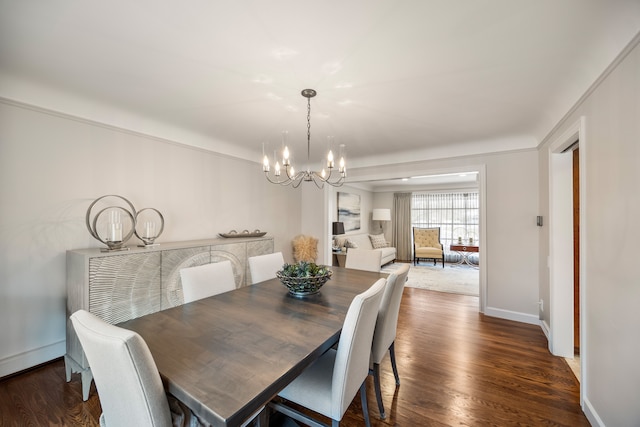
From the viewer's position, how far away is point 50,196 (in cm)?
234

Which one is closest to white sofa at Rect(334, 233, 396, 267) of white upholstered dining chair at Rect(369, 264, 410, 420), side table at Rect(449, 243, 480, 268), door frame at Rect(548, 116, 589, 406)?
side table at Rect(449, 243, 480, 268)

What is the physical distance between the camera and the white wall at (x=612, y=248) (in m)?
1.34

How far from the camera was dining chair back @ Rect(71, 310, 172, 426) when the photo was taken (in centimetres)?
88

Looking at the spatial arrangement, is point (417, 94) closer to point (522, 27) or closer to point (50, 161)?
point (522, 27)

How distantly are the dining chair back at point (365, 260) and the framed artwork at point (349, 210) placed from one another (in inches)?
144

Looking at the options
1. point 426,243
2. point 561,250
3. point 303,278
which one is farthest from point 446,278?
point 303,278

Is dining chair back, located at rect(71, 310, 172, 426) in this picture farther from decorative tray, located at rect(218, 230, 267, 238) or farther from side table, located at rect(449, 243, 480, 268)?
side table, located at rect(449, 243, 480, 268)

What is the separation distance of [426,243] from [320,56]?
269 inches

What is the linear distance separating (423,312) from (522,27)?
338cm

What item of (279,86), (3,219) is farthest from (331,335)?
(3,219)

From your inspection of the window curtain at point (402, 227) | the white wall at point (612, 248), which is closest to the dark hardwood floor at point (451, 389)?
the white wall at point (612, 248)

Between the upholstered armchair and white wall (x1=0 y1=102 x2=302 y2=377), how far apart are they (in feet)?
20.4

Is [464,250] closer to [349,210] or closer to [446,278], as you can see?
[446,278]

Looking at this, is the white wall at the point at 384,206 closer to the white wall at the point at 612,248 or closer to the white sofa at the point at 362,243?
the white sofa at the point at 362,243
